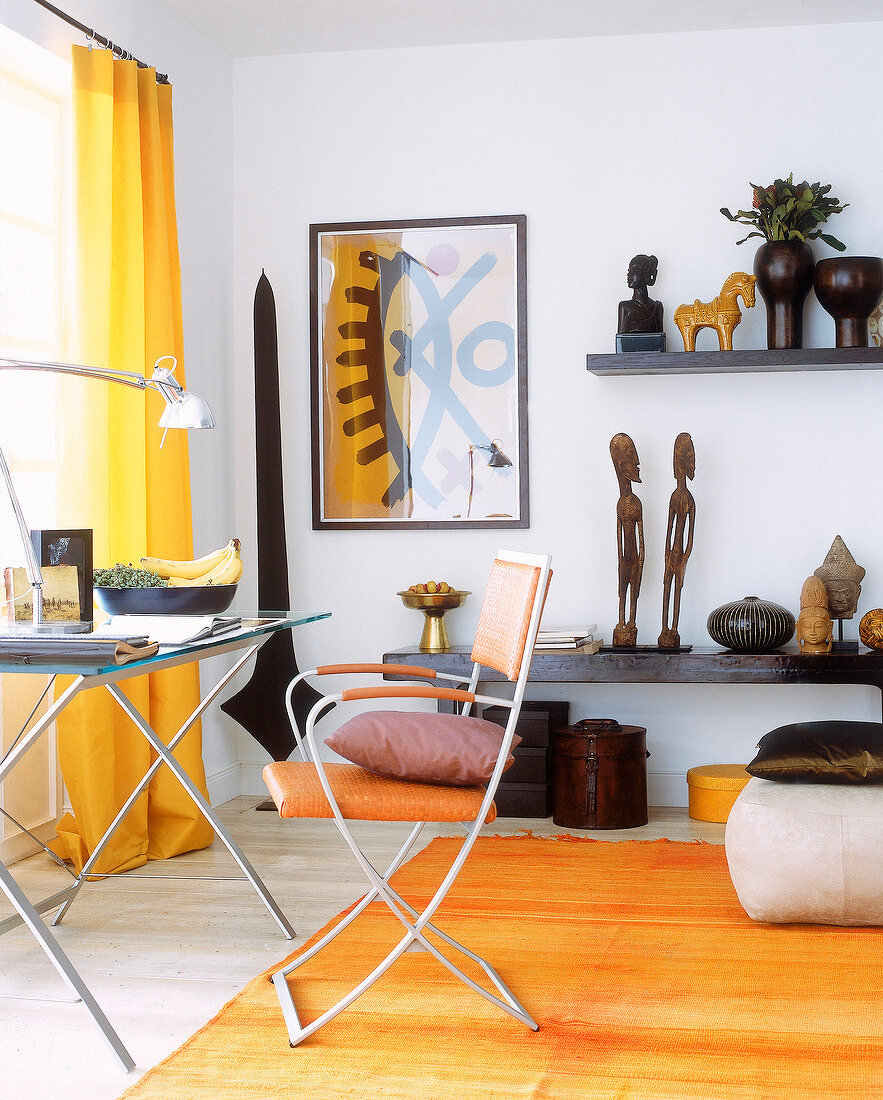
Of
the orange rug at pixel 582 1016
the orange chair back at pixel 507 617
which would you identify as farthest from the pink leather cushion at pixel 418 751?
the orange rug at pixel 582 1016

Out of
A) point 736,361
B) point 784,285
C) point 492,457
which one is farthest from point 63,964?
point 784,285

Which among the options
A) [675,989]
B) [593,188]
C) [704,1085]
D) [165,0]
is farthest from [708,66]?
[704,1085]

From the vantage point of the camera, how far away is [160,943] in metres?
2.90

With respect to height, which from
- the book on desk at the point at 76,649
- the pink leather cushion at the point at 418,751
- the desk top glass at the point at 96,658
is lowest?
the pink leather cushion at the point at 418,751

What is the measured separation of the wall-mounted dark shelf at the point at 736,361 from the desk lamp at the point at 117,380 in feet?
6.14

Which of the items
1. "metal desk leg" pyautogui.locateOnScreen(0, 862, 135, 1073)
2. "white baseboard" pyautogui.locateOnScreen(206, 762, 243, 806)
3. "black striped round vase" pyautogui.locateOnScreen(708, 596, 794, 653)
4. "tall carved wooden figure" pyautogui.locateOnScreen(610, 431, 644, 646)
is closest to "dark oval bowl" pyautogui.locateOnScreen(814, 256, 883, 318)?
"tall carved wooden figure" pyautogui.locateOnScreen(610, 431, 644, 646)

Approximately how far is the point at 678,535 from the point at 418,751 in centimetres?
212

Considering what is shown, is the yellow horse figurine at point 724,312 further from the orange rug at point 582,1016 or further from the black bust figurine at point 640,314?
the orange rug at point 582,1016

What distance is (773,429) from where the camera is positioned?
14.1 feet

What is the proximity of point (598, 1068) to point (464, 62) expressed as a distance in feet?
12.0

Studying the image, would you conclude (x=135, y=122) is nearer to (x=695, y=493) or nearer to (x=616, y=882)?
(x=695, y=493)

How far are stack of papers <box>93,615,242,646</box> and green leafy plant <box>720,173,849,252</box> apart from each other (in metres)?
2.51

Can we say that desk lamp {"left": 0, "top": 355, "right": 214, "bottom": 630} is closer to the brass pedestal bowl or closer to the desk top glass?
the desk top glass

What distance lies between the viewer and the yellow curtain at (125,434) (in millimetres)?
3428
